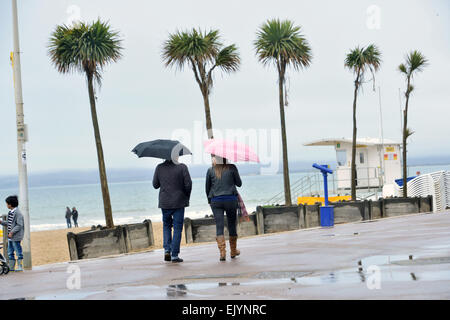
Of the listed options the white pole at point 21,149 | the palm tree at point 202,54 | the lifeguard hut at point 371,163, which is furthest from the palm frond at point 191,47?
the lifeguard hut at point 371,163

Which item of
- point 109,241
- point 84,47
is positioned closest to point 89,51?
point 84,47

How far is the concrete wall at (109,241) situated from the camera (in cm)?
1672

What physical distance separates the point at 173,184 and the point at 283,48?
17227mm

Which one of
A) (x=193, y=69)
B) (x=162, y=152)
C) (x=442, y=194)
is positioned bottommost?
(x=442, y=194)

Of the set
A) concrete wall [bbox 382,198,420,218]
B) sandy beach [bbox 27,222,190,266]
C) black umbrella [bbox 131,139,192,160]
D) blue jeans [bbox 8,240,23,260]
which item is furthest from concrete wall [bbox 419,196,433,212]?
blue jeans [bbox 8,240,23,260]

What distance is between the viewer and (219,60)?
80.9ft

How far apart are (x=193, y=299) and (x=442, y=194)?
26.8 metres

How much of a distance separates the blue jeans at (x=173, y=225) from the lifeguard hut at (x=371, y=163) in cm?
3225

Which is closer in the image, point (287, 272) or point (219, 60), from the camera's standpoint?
point (287, 272)

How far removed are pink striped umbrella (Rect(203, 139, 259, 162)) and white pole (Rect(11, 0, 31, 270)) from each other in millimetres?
4330
